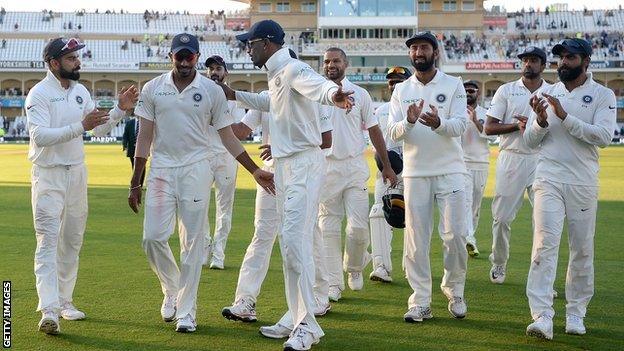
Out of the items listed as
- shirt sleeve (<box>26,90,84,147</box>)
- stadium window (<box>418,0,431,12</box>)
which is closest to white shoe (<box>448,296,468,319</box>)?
shirt sleeve (<box>26,90,84,147</box>)

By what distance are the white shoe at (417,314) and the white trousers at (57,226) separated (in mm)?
2947

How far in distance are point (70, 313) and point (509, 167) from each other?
492 centimetres

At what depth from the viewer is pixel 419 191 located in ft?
24.9

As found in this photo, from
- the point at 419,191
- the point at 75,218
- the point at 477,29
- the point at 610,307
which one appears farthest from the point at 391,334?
the point at 477,29

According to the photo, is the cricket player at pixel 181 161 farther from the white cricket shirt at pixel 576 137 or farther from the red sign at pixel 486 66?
the red sign at pixel 486 66

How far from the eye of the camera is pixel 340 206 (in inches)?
336

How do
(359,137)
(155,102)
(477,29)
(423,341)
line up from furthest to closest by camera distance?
(477,29) → (359,137) → (155,102) → (423,341)

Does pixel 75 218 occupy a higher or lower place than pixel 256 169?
lower

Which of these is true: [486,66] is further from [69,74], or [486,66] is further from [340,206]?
[69,74]

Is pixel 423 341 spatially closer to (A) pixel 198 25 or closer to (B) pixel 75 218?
(B) pixel 75 218

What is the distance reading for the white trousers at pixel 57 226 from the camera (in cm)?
702

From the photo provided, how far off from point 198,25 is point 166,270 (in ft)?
262

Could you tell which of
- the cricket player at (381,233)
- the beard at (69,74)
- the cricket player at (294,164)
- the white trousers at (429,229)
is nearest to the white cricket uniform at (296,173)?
the cricket player at (294,164)

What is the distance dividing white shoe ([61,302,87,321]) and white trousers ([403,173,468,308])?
9.44 feet
